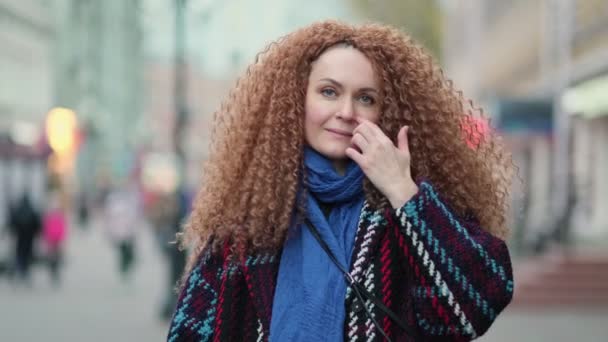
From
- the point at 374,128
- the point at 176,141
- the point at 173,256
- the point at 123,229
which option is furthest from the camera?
the point at 123,229

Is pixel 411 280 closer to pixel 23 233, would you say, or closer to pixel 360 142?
pixel 360 142

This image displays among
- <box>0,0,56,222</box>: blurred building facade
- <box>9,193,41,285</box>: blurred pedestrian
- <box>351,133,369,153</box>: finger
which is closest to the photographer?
<box>351,133,369,153</box>: finger

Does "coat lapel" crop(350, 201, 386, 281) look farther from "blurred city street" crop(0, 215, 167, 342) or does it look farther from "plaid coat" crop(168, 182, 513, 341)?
"blurred city street" crop(0, 215, 167, 342)

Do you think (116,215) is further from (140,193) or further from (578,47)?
(140,193)

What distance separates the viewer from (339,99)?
2.89 m

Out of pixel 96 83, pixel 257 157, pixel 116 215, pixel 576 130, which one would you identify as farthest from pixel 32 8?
pixel 257 157

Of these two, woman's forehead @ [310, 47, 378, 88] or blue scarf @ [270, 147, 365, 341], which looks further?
woman's forehead @ [310, 47, 378, 88]

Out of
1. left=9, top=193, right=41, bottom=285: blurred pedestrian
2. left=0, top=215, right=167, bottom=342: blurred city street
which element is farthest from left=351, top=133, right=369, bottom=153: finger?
left=9, top=193, right=41, bottom=285: blurred pedestrian

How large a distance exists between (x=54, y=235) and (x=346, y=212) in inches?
611

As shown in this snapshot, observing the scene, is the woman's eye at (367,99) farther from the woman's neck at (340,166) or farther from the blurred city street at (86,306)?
the blurred city street at (86,306)

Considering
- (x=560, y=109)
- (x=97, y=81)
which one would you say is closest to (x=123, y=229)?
(x=560, y=109)

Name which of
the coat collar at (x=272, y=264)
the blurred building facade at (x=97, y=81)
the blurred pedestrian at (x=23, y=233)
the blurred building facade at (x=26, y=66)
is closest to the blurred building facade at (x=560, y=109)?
the blurred pedestrian at (x=23, y=233)

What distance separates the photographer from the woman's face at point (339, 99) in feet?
9.40

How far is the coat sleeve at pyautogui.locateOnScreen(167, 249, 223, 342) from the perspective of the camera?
113 inches
